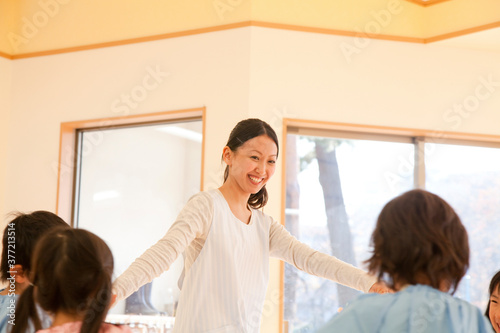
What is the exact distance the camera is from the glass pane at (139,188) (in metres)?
3.96

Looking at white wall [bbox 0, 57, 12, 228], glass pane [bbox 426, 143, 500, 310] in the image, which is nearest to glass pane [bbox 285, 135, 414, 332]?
glass pane [bbox 426, 143, 500, 310]

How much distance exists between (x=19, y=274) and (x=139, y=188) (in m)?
2.26

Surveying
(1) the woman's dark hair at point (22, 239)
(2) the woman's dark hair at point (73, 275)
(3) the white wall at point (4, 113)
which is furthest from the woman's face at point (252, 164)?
(3) the white wall at point (4, 113)

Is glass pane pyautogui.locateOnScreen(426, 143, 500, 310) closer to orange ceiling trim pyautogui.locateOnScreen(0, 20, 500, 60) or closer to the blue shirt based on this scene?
orange ceiling trim pyautogui.locateOnScreen(0, 20, 500, 60)

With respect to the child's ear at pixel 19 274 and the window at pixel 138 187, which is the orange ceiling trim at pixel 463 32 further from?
the child's ear at pixel 19 274

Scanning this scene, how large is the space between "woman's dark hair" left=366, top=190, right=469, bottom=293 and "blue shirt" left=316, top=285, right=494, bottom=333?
0.15ft

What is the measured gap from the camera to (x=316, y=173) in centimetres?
391

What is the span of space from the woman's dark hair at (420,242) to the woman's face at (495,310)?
832 millimetres

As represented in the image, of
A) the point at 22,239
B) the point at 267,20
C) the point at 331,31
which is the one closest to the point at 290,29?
the point at 267,20

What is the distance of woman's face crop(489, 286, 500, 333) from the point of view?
220 centimetres

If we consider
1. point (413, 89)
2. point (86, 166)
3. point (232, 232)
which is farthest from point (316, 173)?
point (232, 232)

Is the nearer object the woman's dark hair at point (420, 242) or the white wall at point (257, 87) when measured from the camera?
the woman's dark hair at point (420, 242)

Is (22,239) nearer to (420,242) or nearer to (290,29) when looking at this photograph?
(420,242)

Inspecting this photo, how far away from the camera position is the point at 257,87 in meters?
3.65
